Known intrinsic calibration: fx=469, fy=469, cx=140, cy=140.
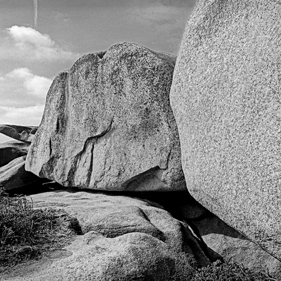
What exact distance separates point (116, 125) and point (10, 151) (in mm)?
7648

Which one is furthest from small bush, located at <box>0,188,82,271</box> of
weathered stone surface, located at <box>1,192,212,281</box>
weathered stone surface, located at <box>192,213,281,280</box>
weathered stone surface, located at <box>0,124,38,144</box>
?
weathered stone surface, located at <box>0,124,38,144</box>

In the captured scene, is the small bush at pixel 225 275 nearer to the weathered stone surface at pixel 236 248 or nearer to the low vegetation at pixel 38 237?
the low vegetation at pixel 38 237

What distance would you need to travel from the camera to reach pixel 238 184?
266 inches

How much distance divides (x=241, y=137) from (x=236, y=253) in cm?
324

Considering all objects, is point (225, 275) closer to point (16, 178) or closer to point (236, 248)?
point (236, 248)

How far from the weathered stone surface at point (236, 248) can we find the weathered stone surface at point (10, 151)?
922 centimetres

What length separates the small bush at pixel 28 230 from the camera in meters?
7.10

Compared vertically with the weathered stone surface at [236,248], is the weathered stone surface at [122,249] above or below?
above

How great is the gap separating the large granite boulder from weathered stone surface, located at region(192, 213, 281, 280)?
112 cm

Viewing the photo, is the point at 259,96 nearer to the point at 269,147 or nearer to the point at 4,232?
the point at 269,147

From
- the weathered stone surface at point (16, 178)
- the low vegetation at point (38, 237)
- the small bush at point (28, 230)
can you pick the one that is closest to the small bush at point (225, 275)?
the low vegetation at point (38, 237)

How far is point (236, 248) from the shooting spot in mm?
9117

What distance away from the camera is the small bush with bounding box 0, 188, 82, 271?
7.10 meters

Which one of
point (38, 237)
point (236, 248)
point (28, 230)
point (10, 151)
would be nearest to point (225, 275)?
point (236, 248)
